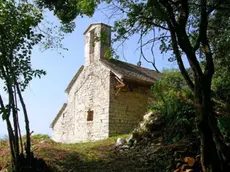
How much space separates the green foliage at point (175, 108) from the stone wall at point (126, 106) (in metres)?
3.09

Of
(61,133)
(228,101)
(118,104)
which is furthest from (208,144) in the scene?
(61,133)

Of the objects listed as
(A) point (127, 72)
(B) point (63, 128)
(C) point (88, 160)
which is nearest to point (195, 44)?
(C) point (88, 160)

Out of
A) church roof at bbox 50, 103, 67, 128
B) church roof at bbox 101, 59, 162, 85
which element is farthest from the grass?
church roof at bbox 50, 103, 67, 128

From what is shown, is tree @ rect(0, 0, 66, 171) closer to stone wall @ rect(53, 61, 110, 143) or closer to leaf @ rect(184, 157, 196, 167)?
leaf @ rect(184, 157, 196, 167)

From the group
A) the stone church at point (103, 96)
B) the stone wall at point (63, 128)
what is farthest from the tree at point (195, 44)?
the stone wall at point (63, 128)

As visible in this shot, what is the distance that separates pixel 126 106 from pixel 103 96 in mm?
1289

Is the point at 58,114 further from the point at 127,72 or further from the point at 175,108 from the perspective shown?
the point at 175,108

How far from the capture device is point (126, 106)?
49.0 ft

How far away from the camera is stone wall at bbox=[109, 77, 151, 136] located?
14.3 meters

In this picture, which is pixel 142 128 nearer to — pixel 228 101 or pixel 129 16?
pixel 228 101

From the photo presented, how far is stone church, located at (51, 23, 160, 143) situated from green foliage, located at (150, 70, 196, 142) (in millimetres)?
3058

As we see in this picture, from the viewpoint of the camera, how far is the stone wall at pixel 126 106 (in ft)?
46.9

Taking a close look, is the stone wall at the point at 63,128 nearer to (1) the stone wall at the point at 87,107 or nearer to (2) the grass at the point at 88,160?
(1) the stone wall at the point at 87,107

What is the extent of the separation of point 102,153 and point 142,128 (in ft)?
6.10
